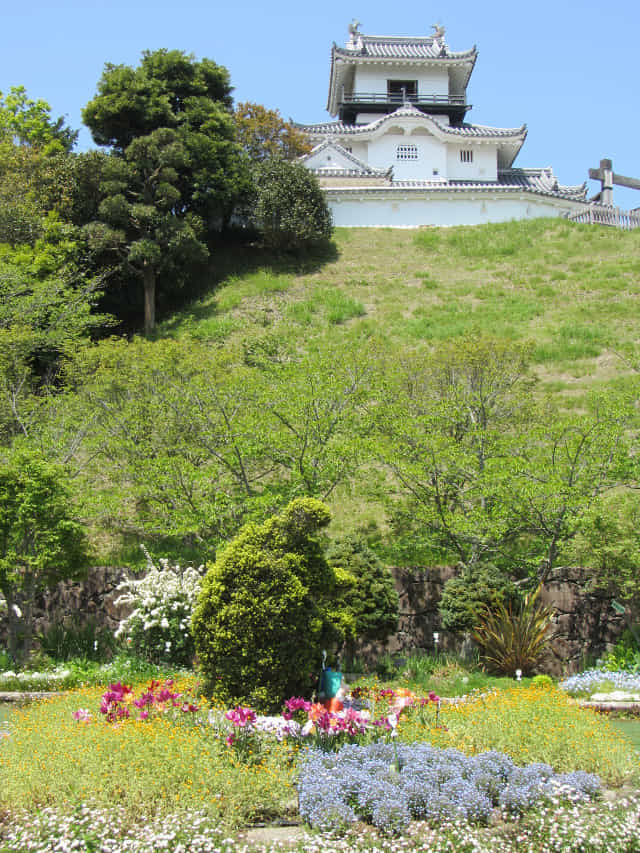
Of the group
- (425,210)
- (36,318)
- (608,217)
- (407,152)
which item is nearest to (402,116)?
(407,152)

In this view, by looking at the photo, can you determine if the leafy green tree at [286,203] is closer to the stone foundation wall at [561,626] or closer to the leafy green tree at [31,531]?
the leafy green tree at [31,531]

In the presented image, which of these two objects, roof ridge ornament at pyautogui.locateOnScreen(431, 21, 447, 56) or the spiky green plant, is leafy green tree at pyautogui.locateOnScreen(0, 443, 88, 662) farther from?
roof ridge ornament at pyautogui.locateOnScreen(431, 21, 447, 56)

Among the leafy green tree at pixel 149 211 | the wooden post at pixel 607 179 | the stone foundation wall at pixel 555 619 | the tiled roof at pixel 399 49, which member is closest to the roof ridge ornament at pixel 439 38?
the tiled roof at pixel 399 49

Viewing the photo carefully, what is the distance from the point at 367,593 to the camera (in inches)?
453

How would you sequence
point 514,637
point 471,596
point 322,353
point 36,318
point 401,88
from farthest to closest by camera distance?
point 401,88 < point 36,318 < point 322,353 < point 471,596 < point 514,637

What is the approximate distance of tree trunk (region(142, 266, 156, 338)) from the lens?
93.2 ft

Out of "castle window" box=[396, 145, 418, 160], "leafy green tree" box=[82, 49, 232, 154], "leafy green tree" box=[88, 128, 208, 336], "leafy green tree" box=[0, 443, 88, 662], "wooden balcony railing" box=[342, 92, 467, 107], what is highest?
"wooden balcony railing" box=[342, 92, 467, 107]

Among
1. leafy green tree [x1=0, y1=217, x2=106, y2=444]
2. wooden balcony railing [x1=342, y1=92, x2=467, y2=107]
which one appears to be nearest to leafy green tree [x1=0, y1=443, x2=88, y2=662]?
leafy green tree [x1=0, y1=217, x2=106, y2=444]

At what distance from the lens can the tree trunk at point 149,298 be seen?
2842 cm

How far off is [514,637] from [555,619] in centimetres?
183

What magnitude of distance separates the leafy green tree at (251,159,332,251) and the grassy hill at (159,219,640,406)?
1422 millimetres

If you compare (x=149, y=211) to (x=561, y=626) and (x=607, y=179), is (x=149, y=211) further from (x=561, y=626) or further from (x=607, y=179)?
(x=607, y=179)

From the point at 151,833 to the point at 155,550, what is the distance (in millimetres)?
10524

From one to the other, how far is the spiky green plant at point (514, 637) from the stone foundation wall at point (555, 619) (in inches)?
32.8
